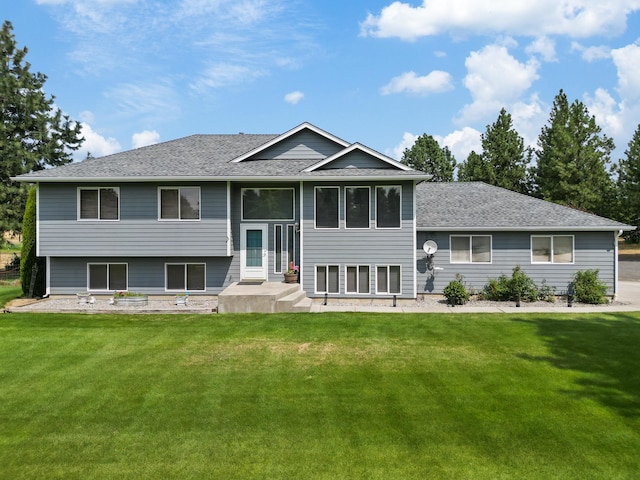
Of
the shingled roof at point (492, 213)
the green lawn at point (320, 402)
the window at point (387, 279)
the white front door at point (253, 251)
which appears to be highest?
the shingled roof at point (492, 213)

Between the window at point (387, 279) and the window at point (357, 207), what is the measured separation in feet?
6.02

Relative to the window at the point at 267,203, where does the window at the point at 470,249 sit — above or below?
below

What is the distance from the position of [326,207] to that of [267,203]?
7.93 feet

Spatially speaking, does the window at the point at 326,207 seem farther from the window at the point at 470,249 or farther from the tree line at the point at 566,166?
the tree line at the point at 566,166

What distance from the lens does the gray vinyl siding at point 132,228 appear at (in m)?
17.3

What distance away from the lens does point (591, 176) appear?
1586 inches

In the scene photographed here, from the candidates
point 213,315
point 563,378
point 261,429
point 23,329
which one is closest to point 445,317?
point 563,378

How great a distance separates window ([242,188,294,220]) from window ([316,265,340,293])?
2432mm

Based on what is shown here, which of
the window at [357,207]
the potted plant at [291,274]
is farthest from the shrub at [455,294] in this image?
the potted plant at [291,274]

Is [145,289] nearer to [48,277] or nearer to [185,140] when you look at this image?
[48,277]

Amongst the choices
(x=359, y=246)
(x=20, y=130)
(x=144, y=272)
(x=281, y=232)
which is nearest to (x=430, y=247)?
(x=359, y=246)

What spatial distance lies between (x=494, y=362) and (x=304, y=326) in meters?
5.18

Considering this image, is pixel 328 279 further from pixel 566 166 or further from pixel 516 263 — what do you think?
pixel 566 166

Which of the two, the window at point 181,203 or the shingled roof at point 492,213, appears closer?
the window at point 181,203
